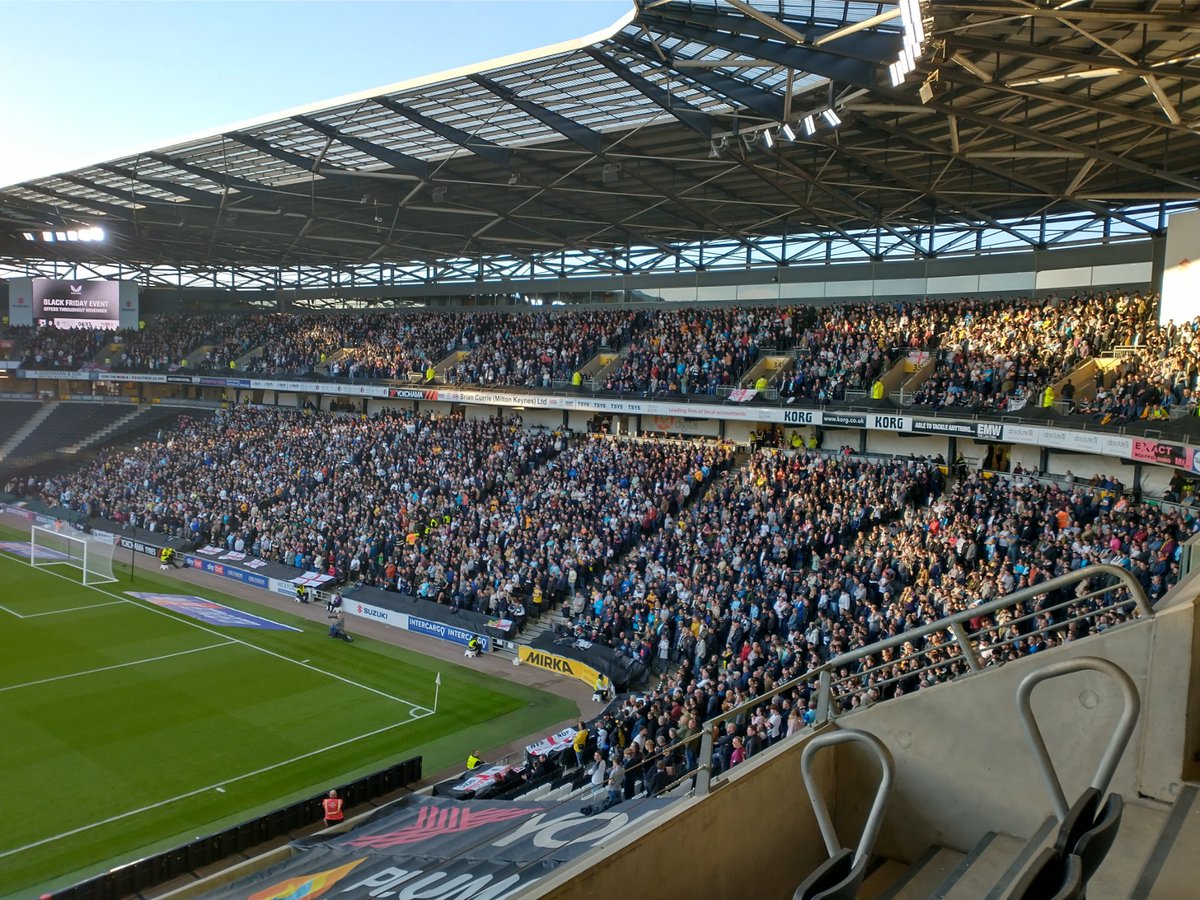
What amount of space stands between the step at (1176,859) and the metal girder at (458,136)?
25742mm

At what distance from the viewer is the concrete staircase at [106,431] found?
5606cm

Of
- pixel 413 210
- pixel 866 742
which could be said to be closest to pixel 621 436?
pixel 413 210

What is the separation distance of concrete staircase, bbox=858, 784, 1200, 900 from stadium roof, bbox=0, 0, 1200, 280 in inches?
513

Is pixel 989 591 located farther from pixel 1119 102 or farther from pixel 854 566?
pixel 1119 102

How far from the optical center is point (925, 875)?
5.29m

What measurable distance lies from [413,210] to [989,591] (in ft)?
95.9

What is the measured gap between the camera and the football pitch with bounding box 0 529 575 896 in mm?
16656

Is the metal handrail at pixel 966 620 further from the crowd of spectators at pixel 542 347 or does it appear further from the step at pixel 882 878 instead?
the crowd of spectators at pixel 542 347

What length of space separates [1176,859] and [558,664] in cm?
2179

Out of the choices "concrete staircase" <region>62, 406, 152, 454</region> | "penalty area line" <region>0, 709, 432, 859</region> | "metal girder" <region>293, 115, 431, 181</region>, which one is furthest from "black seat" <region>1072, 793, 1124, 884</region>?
"concrete staircase" <region>62, 406, 152, 454</region>

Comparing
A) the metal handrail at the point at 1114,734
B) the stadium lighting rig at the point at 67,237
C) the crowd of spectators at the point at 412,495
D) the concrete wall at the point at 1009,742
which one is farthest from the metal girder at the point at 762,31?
the stadium lighting rig at the point at 67,237

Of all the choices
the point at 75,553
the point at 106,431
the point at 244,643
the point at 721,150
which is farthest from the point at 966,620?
the point at 106,431

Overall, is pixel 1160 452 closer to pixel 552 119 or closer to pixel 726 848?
pixel 726 848

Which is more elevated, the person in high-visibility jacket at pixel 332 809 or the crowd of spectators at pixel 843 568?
the crowd of spectators at pixel 843 568
